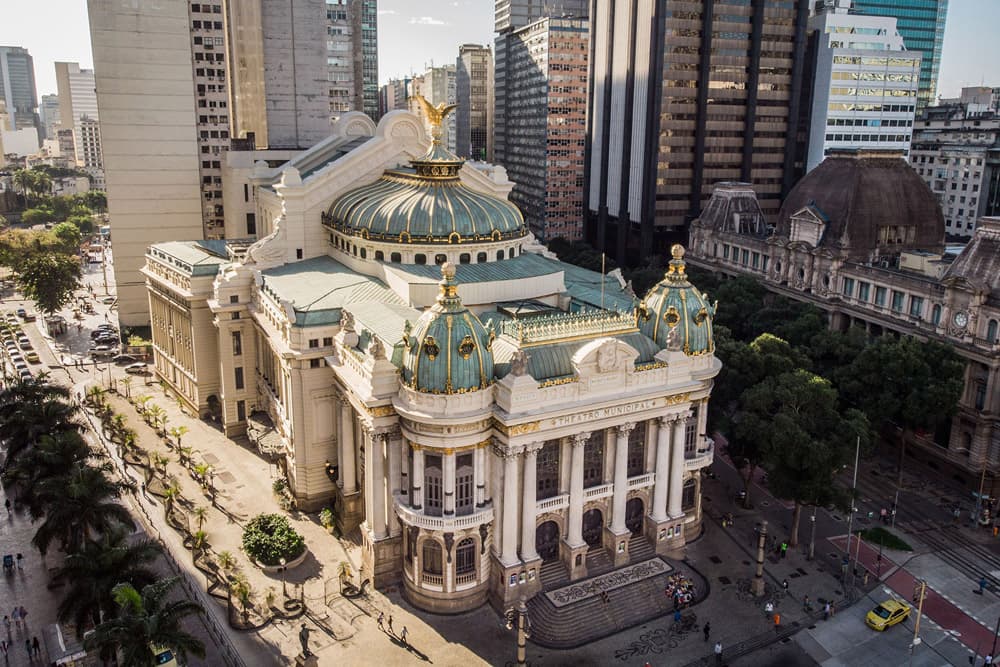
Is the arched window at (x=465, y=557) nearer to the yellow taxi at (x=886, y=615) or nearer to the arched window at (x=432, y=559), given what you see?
the arched window at (x=432, y=559)

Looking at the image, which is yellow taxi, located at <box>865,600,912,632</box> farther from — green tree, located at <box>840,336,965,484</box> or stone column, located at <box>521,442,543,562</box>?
stone column, located at <box>521,442,543,562</box>

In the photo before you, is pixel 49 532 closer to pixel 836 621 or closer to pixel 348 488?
pixel 348 488

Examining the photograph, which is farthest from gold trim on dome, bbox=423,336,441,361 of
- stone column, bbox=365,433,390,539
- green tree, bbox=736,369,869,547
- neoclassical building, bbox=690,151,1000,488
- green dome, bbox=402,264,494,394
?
neoclassical building, bbox=690,151,1000,488

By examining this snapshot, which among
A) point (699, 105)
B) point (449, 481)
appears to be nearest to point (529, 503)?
point (449, 481)

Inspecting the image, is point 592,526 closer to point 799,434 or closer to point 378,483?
point 378,483

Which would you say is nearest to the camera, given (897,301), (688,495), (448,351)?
(448,351)

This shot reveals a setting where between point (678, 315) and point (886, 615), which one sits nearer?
point (886, 615)

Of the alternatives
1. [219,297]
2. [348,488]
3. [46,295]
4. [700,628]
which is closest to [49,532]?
[348,488]
